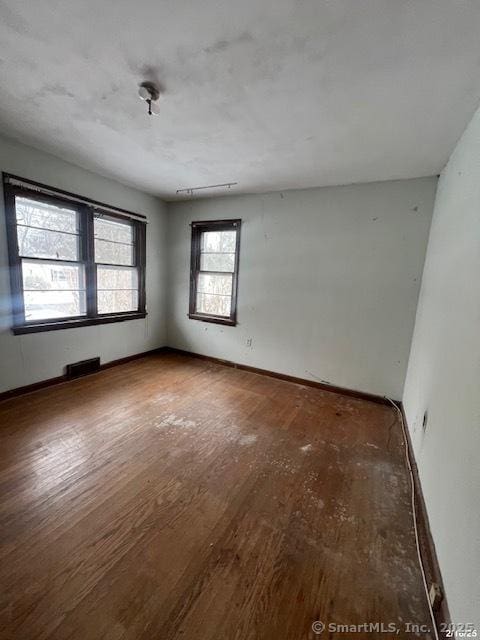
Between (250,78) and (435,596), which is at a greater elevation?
(250,78)

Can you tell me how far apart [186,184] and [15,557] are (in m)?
3.62

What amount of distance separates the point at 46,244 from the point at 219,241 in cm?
215

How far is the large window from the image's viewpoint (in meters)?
2.58

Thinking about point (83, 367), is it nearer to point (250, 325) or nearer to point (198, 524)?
point (250, 325)

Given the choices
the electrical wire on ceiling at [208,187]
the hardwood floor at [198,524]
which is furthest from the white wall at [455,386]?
the electrical wire on ceiling at [208,187]

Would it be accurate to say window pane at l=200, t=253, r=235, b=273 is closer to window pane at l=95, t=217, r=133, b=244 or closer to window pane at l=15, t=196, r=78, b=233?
window pane at l=95, t=217, r=133, b=244

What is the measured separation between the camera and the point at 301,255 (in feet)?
10.8

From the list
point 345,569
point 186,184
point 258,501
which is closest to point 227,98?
point 186,184

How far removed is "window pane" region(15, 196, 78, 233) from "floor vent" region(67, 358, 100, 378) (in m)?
1.60

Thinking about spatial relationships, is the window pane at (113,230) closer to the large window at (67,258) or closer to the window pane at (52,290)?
the large window at (67,258)

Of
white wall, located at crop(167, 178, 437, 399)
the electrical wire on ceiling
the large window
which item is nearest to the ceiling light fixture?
the electrical wire on ceiling

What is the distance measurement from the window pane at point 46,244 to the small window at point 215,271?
1672mm

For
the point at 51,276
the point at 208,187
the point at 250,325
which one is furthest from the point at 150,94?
the point at 250,325

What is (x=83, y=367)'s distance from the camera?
327 cm
